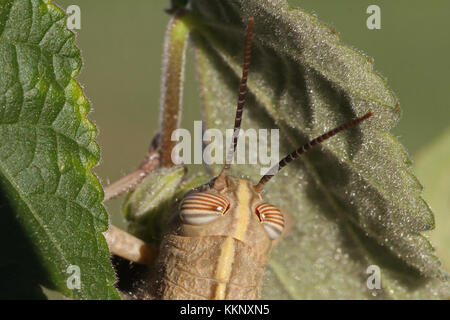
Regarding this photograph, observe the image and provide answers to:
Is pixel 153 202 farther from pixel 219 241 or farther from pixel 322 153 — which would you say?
pixel 322 153

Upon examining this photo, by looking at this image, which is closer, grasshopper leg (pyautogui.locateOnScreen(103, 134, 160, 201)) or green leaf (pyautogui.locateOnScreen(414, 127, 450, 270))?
grasshopper leg (pyautogui.locateOnScreen(103, 134, 160, 201))

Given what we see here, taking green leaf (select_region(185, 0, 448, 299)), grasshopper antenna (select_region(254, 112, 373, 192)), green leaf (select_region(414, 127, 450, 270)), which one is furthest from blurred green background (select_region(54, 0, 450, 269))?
grasshopper antenna (select_region(254, 112, 373, 192))

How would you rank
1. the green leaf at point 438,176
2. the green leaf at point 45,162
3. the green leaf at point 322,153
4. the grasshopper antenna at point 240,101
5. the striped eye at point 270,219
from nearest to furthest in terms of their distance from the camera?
the green leaf at point 45,162, the green leaf at point 322,153, the grasshopper antenna at point 240,101, the striped eye at point 270,219, the green leaf at point 438,176

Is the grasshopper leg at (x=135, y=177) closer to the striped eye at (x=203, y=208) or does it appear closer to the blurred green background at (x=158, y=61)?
the striped eye at (x=203, y=208)

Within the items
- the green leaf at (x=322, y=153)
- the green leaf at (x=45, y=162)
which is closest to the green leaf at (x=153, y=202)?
the green leaf at (x=322, y=153)

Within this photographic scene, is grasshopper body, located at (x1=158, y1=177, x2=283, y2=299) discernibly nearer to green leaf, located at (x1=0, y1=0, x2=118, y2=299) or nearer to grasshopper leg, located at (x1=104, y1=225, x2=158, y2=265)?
grasshopper leg, located at (x1=104, y1=225, x2=158, y2=265)

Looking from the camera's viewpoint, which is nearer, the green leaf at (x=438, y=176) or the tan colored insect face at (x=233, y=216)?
the tan colored insect face at (x=233, y=216)

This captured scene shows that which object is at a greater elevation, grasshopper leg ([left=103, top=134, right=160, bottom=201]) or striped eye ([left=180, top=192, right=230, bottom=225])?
grasshopper leg ([left=103, top=134, right=160, bottom=201])
